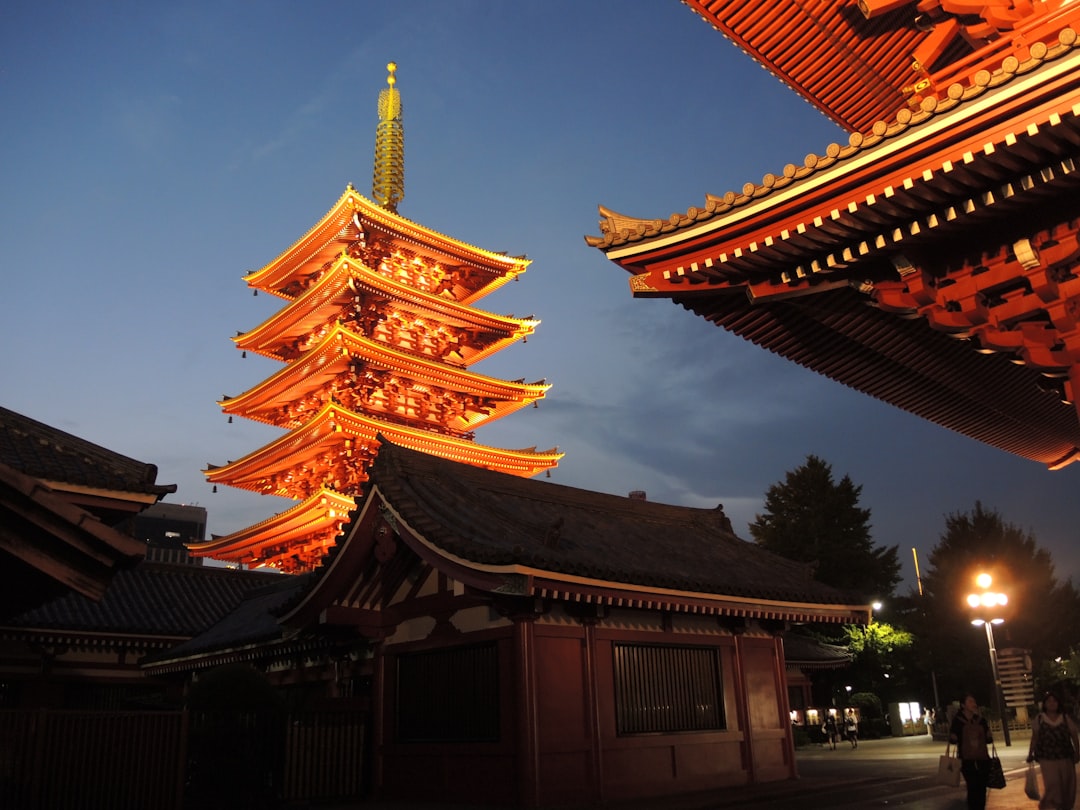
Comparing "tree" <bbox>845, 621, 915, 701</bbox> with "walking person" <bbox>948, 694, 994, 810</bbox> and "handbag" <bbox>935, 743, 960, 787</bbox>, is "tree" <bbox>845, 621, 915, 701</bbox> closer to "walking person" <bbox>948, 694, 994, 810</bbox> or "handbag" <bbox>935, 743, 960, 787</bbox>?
"handbag" <bbox>935, 743, 960, 787</bbox>

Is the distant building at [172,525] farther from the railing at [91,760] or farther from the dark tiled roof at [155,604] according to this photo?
the railing at [91,760]

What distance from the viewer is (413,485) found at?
1522 cm

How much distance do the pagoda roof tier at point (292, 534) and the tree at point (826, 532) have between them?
28.1 m

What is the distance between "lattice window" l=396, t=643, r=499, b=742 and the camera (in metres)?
13.3

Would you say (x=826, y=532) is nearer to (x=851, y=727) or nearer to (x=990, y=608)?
(x=851, y=727)

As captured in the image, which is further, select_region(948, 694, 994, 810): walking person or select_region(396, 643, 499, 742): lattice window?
select_region(396, 643, 499, 742): lattice window

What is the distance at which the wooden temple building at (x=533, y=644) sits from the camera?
12.7 metres

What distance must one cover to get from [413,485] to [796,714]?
83.8ft

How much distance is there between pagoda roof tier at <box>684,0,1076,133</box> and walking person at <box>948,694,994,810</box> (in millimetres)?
7763

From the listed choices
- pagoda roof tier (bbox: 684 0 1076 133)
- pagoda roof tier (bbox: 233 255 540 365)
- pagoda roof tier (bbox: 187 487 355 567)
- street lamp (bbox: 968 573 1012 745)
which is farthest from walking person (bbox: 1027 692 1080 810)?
pagoda roof tier (bbox: 233 255 540 365)

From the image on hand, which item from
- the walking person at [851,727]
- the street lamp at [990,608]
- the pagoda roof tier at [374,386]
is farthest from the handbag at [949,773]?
the pagoda roof tier at [374,386]

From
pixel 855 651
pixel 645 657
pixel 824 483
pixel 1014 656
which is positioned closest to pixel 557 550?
pixel 645 657

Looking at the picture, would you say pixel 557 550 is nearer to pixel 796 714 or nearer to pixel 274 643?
pixel 274 643

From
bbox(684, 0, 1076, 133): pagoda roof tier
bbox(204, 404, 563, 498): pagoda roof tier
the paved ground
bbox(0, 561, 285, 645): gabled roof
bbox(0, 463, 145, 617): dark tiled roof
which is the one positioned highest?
bbox(204, 404, 563, 498): pagoda roof tier
